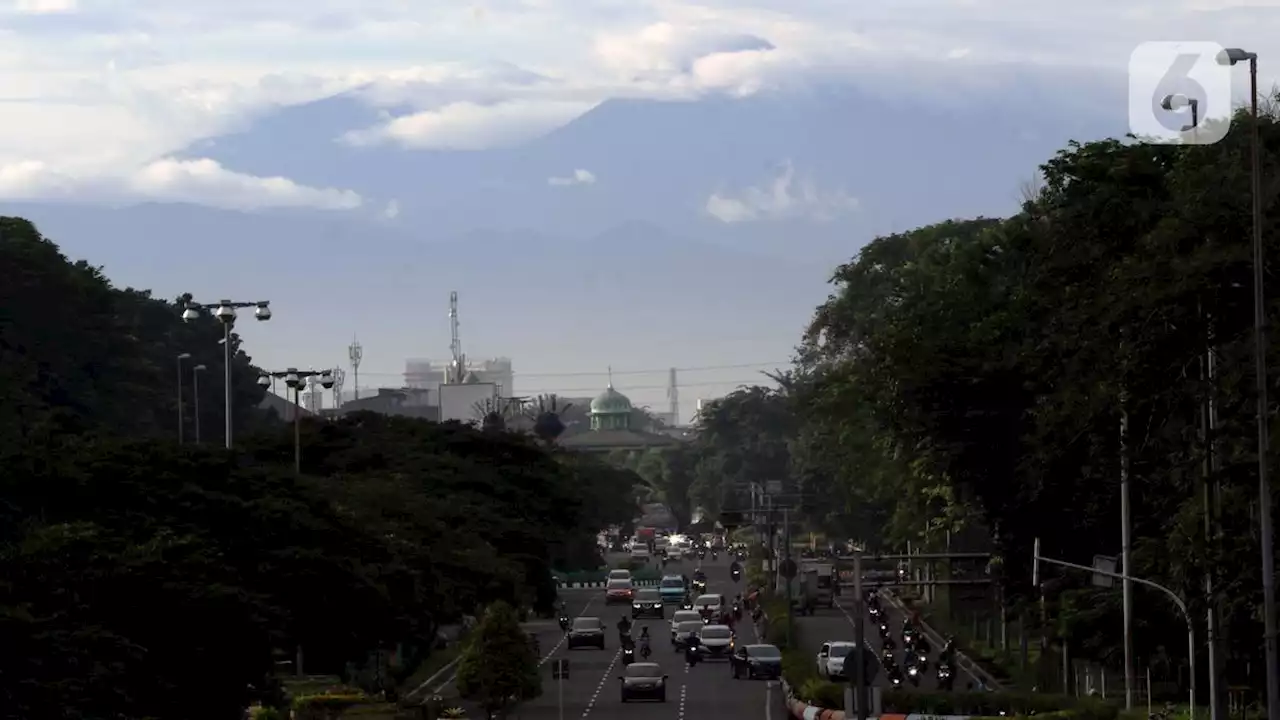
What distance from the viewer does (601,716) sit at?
61.4m

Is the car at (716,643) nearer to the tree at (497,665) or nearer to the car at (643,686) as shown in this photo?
the car at (643,686)

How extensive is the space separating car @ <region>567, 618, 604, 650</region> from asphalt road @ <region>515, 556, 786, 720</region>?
365mm

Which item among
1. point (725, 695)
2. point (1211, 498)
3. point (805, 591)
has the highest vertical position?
point (1211, 498)

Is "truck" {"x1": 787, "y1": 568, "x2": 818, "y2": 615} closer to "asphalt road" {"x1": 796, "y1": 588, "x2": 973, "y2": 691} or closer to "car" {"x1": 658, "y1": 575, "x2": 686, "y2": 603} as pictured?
"asphalt road" {"x1": 796, "y1": 588, "x2": 973, "y2": 691}

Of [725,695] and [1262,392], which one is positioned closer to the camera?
[1262,392]

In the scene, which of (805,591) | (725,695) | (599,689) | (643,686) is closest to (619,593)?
(805,591)

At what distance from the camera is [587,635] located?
91250 millimetres

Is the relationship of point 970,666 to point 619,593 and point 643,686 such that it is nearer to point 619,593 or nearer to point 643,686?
point 643,686

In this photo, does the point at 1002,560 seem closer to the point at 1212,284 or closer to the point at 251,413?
the point at 1212,284

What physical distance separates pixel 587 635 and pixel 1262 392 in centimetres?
5666

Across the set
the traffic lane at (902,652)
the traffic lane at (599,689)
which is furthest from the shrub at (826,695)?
the traffic lane at (902,652)

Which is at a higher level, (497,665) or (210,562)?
(210,562)

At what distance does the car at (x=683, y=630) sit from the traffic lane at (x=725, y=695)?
9.09 feet

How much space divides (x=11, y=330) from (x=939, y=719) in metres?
51.3
